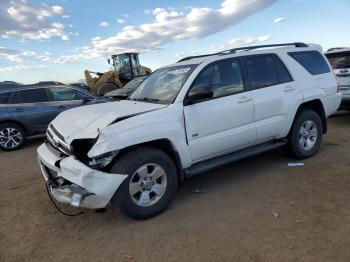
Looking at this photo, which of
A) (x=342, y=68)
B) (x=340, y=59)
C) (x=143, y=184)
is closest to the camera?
(x=143, y=184)

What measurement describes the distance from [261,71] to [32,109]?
627 centimetres

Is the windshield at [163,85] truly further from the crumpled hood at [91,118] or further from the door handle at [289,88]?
the door handle at [289,88]

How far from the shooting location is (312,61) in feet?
19.3

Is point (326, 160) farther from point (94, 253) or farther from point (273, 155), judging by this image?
point (94, 253)

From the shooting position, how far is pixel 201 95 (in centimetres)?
423

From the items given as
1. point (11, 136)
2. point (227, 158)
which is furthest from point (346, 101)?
point (11, 136)

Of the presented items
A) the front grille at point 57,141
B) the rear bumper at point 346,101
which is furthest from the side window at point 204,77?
the rear bumper at point 346,101

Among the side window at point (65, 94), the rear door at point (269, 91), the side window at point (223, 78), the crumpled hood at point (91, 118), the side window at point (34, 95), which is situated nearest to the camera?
the crumpled hood at point (91, 118)

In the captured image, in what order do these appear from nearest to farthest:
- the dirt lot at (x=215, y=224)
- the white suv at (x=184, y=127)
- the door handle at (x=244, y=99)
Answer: the dirt lot at (x=215, y=224) → the white suv at (x=184, y=127) → the door handle at (x=244, y=99)

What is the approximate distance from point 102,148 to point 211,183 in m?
2.09

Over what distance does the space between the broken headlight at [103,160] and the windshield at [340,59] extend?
7042 millimetres

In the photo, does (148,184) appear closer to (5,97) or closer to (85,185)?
(85,185)

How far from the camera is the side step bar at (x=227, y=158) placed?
4.31 m

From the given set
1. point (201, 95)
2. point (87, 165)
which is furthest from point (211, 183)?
point (87, 165)
